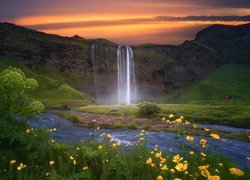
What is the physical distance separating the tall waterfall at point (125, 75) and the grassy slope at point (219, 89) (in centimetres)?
1616

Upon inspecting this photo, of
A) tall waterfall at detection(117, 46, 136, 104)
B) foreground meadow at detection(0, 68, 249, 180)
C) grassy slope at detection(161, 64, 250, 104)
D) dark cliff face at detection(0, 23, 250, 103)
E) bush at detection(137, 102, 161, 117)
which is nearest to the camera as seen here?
foreground meadow at detection(0, 68, 249, 180)

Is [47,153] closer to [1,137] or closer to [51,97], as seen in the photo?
[1,137]

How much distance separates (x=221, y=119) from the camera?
7062 cm

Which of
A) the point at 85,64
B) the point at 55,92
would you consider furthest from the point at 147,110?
the point at 85,64

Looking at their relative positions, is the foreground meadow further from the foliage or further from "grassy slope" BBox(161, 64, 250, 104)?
"grassy slope" BBox(161, 64, 250, 104)

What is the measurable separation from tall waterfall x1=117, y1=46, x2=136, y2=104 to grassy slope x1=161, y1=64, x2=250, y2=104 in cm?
1616

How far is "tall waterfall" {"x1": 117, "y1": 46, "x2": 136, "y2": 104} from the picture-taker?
171000 millimetres

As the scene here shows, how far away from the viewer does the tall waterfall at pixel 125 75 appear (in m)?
171

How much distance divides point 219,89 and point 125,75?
44.7m

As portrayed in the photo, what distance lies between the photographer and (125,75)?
17700 cm

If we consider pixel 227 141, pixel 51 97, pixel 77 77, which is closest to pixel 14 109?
pixel 227 141

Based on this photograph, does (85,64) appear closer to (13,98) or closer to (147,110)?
(147,110)

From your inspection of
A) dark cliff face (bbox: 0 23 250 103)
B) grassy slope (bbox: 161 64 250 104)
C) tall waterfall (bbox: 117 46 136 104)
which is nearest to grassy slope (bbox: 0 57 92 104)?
dark cliff face (bbox: 0 23 250 103)

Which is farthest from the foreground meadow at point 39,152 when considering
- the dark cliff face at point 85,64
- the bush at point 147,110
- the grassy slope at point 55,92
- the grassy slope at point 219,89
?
the dark cliff face at point 85,64
